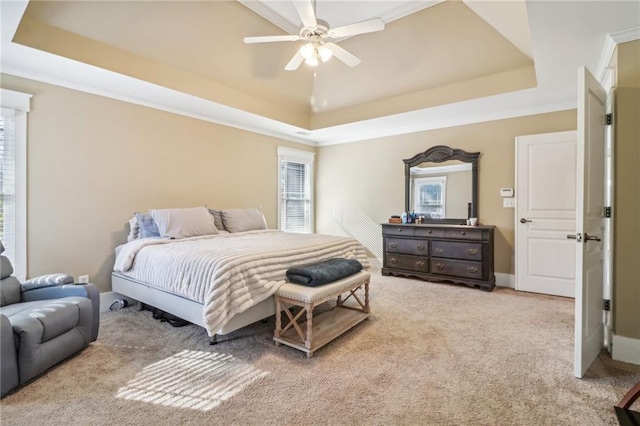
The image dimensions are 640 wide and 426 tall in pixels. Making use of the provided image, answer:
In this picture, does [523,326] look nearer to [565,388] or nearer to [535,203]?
[565,388]

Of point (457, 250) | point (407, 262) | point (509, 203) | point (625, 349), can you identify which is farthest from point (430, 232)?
point (625, 349)

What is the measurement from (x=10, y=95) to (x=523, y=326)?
17.1 ft

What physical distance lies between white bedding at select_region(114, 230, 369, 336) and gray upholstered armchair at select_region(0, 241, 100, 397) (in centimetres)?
55

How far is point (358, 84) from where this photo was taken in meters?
4.50

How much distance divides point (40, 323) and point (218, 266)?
1.10 metres

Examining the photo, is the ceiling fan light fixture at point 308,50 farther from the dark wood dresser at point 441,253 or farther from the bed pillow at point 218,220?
the dark wood dresser at point 441,253

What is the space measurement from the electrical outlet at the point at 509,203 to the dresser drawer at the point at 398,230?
4.21ft

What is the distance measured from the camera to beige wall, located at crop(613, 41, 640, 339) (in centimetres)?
228

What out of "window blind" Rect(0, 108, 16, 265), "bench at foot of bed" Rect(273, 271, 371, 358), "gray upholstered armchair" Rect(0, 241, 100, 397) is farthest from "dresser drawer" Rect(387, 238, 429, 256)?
"window blind" Rect(0, 108, 16, 265)

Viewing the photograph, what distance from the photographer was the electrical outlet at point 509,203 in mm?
4232

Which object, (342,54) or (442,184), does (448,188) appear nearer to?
(442,184)

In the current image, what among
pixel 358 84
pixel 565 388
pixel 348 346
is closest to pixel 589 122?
pixel 565 388

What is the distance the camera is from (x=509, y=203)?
4.27 m

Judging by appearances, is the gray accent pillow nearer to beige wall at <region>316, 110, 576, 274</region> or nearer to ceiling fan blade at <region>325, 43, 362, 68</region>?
ceiling fan blade at <region>325, 43, 362, 68</region>
